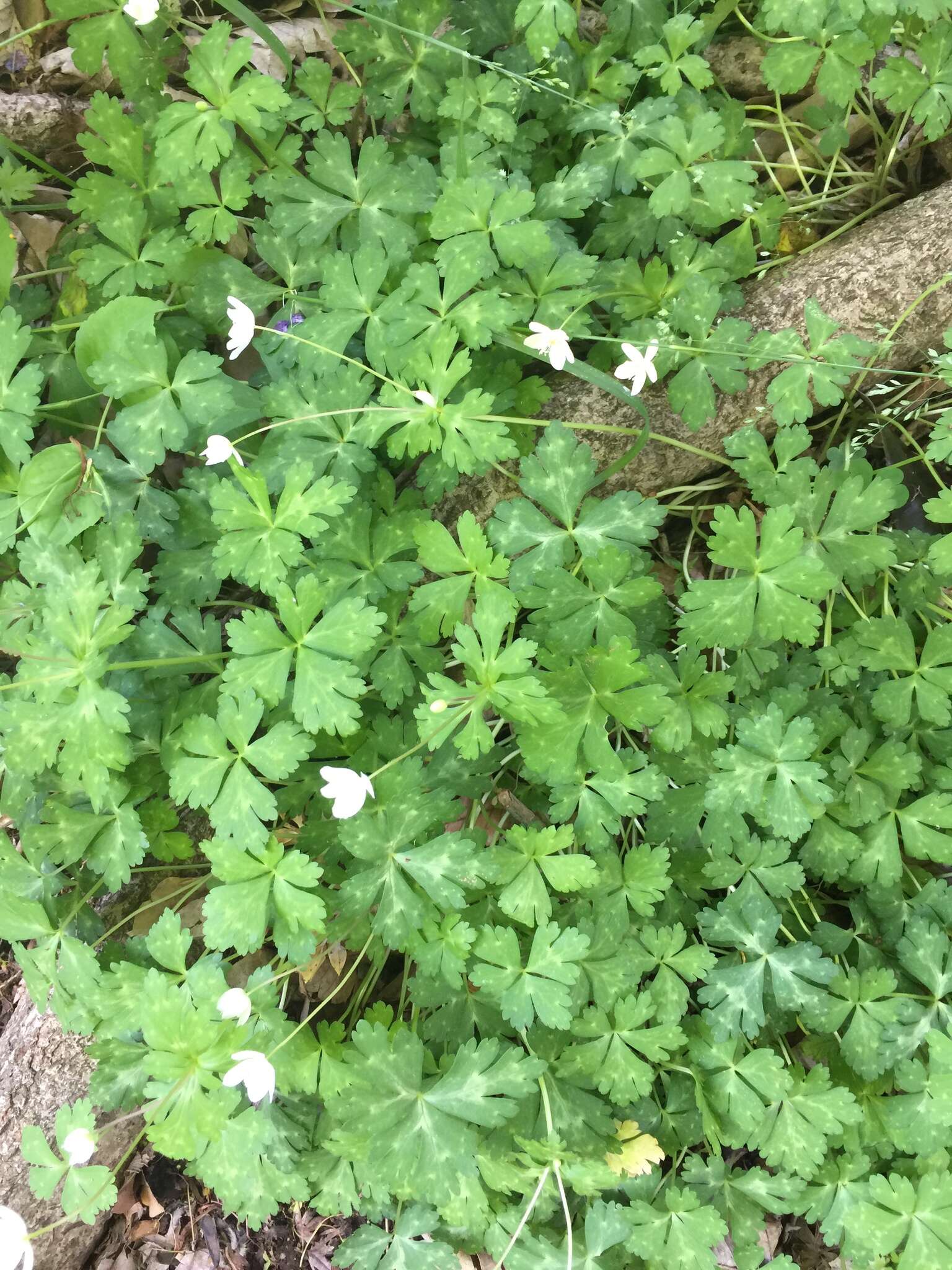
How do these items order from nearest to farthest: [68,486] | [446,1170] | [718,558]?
[446,1170] → [718,558] → [68,486]

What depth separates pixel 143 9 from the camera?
2.04 meters

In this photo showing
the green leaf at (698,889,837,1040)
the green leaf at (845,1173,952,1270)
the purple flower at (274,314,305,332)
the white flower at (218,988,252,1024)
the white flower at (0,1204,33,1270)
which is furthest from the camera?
the purple flower at (274,314,305,332)

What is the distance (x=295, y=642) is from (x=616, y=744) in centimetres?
101

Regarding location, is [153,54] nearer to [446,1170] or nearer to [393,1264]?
[446,1170]

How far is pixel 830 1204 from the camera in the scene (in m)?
2.35

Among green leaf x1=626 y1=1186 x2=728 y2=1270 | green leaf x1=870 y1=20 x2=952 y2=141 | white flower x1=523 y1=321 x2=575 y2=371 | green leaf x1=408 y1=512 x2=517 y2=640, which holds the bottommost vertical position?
green leaf x1=626 y1=1186 x2=728 y2=1270

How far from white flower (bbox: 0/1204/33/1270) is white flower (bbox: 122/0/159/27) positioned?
9.03ft

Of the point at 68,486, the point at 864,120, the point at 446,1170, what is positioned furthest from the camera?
the point at 864,120

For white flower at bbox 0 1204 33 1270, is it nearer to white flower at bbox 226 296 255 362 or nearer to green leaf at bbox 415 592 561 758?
green leaf at bbox 415 592 561 758

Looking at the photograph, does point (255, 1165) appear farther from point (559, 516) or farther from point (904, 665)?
point (904, 665)

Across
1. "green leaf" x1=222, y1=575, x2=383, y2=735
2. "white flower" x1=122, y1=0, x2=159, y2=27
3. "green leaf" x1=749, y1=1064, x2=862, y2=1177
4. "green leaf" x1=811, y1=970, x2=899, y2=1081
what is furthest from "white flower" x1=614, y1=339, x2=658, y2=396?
"green leaf" x1=749, y1=1064, x2=862, y2=1177

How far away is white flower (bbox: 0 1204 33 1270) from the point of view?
5.90 ft

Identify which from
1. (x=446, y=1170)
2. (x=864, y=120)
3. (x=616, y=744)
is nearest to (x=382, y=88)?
(x=864, y=120)

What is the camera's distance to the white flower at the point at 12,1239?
5.90 feet
